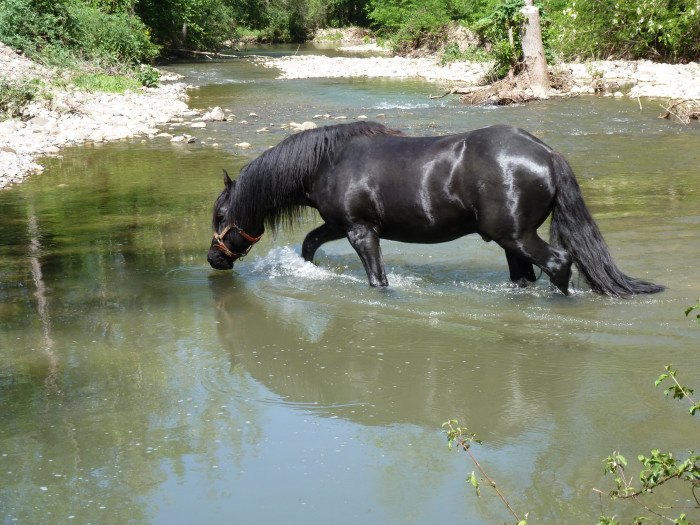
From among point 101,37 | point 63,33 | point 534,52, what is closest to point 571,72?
point 534,52

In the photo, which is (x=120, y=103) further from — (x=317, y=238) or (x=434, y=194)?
(x=434, y=194)

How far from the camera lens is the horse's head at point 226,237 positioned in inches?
279

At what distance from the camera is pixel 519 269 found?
6656 mm

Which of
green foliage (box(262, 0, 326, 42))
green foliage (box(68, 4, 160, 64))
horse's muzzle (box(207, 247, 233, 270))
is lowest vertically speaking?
horse's muzzle (box(207, 247, 233, 270))

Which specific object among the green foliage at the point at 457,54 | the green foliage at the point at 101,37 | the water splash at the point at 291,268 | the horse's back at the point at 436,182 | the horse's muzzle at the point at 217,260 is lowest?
the water splash at the point at 291,268

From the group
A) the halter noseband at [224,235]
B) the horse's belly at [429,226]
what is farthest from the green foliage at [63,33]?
the horse's belly at [429,226]

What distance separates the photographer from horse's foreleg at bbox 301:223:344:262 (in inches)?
279

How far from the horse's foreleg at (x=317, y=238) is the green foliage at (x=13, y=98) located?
423 inches

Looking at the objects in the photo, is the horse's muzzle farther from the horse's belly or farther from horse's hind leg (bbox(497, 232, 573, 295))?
horse's hind leg (bbox(497, 232, 573, 295))

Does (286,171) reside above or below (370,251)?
above

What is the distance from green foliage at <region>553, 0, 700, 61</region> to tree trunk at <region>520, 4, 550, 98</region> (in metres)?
3.80

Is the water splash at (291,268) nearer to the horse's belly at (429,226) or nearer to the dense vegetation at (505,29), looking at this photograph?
the horse's belly at (429,226)

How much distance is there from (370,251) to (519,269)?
1.34 m

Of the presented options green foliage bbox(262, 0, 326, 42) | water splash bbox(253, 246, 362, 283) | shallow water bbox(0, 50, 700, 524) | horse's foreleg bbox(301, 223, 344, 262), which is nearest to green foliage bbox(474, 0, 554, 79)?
shallow water bbox(0, 50, 700, 524)
